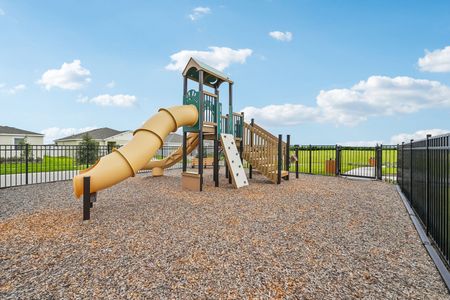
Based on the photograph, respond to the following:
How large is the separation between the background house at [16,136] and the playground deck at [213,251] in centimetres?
2819

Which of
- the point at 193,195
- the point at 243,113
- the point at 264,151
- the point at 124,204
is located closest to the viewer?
the point at 124,204

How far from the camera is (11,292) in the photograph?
2631mm

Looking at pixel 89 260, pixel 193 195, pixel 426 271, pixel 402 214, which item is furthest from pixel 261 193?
pixel 89 260

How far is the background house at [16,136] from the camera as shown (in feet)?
89.4

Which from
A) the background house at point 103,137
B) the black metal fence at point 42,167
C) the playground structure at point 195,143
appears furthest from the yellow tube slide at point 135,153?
the background house at point 103,137

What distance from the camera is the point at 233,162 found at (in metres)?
9.16

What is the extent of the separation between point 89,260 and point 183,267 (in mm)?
1375

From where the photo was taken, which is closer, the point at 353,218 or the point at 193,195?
the point at 353,218

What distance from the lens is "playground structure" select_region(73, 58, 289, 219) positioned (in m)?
5.60

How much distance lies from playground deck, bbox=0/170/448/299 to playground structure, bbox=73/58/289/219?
963 mm

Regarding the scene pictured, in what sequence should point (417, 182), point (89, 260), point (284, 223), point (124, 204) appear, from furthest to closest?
point (124, 204)
point (417, 182)
point (284, 223)
point (89, 260)

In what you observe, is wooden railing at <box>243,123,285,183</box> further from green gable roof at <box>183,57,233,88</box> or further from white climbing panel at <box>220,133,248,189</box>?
green gable roof at <box>183,57,233,88</box>

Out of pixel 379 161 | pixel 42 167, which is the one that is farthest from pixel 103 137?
pixel 379 161

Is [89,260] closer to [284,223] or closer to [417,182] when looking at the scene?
[284,223]
